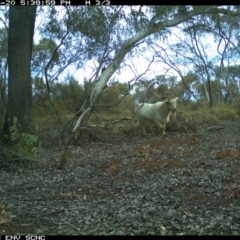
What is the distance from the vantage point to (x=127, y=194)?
237 inches

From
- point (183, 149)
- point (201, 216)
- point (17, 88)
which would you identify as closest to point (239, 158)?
point (183, 149)

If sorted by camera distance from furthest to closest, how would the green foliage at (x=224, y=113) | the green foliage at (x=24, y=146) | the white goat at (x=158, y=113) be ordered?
the green foliage at (x=224, y=113) < the white goat at (x=158, y=113) < the green foliage at (x=24, y=146)

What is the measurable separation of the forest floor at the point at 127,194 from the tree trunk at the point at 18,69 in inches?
53.9

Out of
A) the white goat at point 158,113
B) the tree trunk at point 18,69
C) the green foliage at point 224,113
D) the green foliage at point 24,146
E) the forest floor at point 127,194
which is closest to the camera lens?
the forest floor at point 127,194

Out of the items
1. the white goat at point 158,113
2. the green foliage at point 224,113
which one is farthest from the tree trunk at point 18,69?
the green foliage at point 224,113

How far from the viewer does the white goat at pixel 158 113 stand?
14539mm

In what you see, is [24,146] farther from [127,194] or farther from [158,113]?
[158,113]

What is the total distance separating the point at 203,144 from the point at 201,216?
6476 millimetres

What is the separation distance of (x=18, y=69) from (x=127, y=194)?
582 centimetres

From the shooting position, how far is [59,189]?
6.53 metres

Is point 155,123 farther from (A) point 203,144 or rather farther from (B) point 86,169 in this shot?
(B) point 86,169

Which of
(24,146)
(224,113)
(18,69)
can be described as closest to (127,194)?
(24,146)

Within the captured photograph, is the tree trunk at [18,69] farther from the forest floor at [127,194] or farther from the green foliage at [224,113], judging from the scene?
the green foliage at [224,113]

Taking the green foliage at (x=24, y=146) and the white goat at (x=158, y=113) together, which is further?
the white goat at (x=158, y=113)
